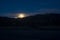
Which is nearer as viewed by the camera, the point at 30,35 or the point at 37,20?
the point at 30,35

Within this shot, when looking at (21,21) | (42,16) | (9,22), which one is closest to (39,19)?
(42,16)

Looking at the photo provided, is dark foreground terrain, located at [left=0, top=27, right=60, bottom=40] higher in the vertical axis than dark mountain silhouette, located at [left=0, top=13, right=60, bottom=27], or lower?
lower

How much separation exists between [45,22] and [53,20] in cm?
186

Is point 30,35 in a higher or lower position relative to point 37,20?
lower

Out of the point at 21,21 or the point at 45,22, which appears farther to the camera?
the point at 21,21

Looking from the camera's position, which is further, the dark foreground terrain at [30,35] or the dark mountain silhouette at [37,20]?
the dark mountain silhouette at [37,20]

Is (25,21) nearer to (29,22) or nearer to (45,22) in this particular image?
(29,22)

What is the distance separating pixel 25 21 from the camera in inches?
1444

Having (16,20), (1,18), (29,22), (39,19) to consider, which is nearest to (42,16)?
(39,19)

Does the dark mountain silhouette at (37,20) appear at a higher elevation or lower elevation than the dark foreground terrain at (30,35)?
higher

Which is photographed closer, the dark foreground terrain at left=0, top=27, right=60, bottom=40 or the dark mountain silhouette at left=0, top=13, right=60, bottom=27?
the dark foreground terrain at left=0, top=27, right=60, bottom=40

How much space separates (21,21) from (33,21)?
3179mm

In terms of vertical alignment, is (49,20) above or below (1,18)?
below

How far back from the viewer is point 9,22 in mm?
37250
